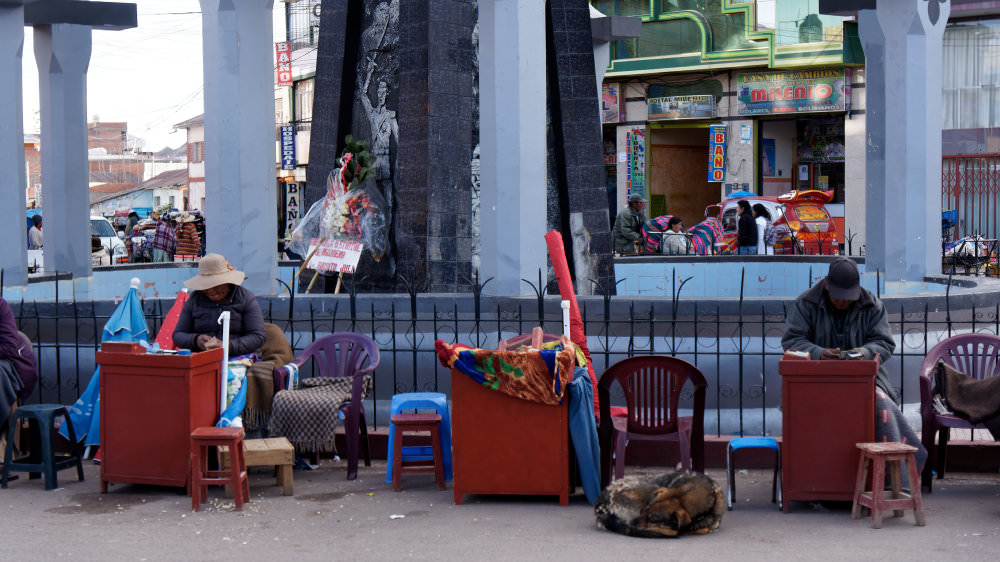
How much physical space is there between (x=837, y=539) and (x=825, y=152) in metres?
26.4

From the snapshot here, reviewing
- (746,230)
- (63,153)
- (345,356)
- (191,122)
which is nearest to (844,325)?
(345,356)

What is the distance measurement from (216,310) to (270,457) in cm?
133

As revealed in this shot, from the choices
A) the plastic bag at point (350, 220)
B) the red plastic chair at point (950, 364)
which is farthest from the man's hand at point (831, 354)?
the plastic bag at point (350, 220)

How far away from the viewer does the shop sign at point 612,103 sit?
109ft

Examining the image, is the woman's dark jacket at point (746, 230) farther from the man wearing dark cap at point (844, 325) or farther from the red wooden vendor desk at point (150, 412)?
the red wooden vendor desk at point (150, 412)

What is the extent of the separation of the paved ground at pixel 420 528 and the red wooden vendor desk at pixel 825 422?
208 millimetres

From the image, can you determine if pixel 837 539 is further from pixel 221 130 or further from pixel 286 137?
pixel 286 137

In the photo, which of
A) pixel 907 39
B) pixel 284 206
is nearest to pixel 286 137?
pixel 284 206

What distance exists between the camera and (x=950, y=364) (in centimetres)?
825

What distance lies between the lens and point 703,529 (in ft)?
21.7

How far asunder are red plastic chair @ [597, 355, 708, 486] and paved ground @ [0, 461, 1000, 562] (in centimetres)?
46

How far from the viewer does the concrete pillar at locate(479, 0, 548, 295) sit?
10.5 metres

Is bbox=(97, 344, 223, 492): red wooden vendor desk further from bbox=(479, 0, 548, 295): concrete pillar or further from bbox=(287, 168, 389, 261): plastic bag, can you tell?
bbox=(287, 168, 389, 261): plastic bag

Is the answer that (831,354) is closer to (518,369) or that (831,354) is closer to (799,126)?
(518,369)
